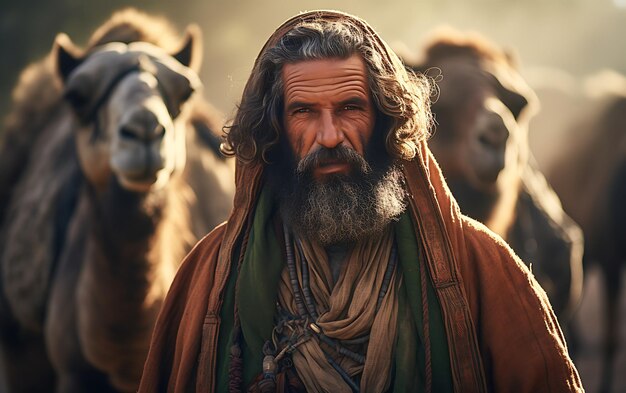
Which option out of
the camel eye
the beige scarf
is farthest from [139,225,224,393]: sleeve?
the camel eye

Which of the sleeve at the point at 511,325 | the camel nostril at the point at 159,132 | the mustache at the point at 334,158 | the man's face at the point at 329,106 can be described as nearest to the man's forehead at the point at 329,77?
the man's face at the point at 329,106

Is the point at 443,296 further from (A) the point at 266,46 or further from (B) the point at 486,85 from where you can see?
(B) the point at 486,85

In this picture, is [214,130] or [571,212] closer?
[214,130]

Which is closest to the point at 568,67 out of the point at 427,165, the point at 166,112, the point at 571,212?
the point at 571,212

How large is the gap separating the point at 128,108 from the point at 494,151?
6.82ft

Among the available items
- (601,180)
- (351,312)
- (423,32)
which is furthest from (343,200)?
(423,32)

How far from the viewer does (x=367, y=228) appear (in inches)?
134

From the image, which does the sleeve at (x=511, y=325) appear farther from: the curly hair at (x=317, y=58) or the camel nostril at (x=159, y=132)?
the camel nostril at (x=159, y=132)

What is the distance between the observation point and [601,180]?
9.48 metres

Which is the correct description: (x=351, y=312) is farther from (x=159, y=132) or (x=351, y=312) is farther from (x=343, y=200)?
(x=159, y=132)

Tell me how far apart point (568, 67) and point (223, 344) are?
60.1 ft

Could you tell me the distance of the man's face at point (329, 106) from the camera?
337 centimetres

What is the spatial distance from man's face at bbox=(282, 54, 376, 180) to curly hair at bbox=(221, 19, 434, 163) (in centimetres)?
3

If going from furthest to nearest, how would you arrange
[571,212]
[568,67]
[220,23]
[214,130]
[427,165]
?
[568,67] → [220,23] → [571,212] → [214,130] → [427,165]
